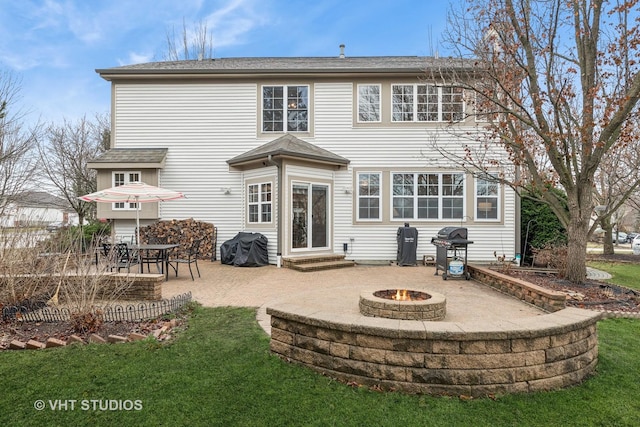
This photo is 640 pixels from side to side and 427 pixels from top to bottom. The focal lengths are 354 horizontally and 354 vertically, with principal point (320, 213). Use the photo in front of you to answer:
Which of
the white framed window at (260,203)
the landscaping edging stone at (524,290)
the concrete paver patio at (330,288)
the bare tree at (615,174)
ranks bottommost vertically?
the concrete paver patio at (330,288)

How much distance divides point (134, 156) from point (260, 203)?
13.8 feet

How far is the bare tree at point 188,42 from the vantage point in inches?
949

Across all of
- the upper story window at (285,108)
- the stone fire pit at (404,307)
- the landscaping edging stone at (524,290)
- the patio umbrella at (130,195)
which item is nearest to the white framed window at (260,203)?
the upper story window at (285,108)

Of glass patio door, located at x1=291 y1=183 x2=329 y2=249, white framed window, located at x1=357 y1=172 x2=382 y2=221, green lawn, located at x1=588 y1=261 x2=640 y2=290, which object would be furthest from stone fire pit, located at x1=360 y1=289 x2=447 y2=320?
white framed window, located at x1=357 y1=172 x2=382 y2=221

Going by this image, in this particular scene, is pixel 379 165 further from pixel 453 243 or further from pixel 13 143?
pixel 13 143

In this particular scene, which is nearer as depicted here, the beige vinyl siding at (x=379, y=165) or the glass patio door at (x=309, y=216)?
the glass patio door at (x=309, y=216)

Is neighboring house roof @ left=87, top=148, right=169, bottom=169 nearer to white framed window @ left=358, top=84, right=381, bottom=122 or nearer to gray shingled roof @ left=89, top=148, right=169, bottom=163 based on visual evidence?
gray shingled roof @ left=89, top=148, right=169, bottom=163

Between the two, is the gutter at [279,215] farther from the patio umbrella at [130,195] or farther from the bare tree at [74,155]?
the bare tree at [74,155]

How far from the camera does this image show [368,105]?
1120 cm

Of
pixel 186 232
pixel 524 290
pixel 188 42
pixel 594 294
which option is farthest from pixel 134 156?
pixel 188 42

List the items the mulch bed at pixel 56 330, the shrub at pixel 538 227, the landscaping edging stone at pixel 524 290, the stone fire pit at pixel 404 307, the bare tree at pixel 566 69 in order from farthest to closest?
the shrub at pixel 538 227 → the bare tree at pixel 566 69 → the landscaping edging stone at pixel 524 290 → the mulch bed at pixel 56 330 → the stone fire pit at pixel 404 307

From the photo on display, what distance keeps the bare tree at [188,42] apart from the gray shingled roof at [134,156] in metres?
15.4

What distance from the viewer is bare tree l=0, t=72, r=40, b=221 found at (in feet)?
36.5

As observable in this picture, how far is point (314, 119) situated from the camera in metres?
11.2
